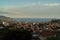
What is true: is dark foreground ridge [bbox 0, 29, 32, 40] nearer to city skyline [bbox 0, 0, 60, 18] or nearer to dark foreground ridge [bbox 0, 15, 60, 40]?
dark foreground ridge [bbox 0, 15, 60, 40]

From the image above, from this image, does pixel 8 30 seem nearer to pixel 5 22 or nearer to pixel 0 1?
pixel 5 22

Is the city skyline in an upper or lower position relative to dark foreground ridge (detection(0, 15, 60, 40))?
upper

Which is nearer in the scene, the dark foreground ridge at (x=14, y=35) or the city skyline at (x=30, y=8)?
the dark foreground ridge at (x=14, y=35)

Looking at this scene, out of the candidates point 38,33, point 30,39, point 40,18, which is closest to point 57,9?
point 40,18

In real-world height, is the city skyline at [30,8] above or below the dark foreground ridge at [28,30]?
above

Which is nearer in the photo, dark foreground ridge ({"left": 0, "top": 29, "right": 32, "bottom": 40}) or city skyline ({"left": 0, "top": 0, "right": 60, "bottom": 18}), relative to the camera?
dark foreground ridge ({"left": 0, "top": 29, "right": 32, "bottom": 40})

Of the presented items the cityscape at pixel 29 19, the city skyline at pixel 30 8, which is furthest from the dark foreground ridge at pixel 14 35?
the city skyline at pixel 30 8

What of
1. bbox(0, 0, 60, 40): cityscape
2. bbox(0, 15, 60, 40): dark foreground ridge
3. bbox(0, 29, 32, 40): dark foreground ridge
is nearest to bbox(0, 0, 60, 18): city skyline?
bbox(0, 0, 60, 40): cityscape

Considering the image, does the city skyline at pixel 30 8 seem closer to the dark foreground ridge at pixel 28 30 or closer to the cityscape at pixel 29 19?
the cityscape at pixel 29 19
